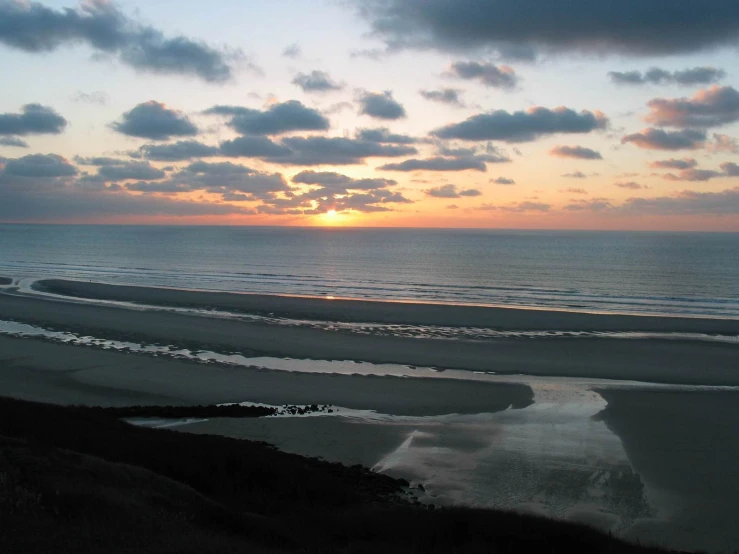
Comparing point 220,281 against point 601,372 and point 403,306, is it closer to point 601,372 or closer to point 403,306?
point 403,306

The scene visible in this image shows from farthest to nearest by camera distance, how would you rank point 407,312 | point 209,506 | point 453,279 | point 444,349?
point 453,279 → point 407,312 → point 444,349 → point 209,506

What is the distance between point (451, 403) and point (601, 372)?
9.01 meters

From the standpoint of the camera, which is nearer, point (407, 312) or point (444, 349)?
point (444, 349)

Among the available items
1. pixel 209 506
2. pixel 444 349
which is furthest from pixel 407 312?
pixel 209 506

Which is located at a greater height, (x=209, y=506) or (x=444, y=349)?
(x=209, y=506)

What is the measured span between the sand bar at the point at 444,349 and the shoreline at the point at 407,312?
445 centimetres

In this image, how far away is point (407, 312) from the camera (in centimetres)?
4359

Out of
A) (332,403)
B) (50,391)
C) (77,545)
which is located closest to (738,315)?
(332,403)

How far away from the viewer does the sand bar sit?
2742 centimetres

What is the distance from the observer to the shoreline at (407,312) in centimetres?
3834

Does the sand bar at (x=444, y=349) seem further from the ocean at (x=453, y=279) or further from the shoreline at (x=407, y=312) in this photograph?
the ocean at (x=453, y=279)

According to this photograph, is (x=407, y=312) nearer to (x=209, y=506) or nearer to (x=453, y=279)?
(x=453, y=279)

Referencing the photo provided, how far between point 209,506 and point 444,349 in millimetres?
21880

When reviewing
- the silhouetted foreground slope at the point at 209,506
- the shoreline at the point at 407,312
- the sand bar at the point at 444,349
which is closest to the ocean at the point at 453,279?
the shoreline at the point at 407,312
